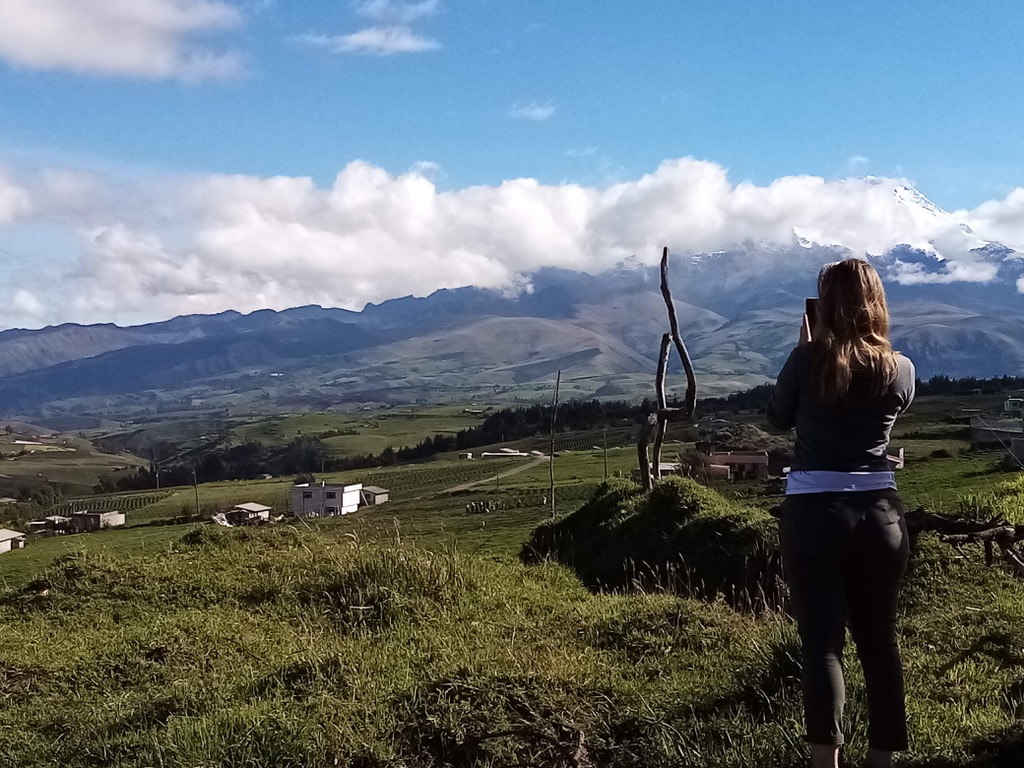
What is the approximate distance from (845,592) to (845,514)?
0.35 metres

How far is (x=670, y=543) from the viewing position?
9.71 m

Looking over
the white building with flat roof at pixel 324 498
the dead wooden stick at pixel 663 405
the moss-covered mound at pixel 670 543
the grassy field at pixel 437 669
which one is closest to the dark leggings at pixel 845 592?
the grassy field at pixel 437 669

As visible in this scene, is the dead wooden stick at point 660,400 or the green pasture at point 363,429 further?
the green pasture at point 363,429

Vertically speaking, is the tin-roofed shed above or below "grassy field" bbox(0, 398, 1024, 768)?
below

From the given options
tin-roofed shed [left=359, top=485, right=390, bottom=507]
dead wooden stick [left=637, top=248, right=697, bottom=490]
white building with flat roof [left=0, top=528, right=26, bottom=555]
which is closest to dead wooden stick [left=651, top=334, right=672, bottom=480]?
dead wooden stick [left=637, top=248, right=697, bottom=490]

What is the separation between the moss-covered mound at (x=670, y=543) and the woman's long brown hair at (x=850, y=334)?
3585mm

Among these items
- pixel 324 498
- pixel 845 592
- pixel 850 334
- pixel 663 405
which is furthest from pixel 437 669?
pixel 324 498

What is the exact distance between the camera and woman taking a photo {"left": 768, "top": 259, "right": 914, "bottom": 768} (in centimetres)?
389

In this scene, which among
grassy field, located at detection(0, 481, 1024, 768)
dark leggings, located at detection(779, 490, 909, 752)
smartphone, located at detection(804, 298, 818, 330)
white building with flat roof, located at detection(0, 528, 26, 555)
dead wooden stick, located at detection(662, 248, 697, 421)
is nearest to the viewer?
dark leggings, located at detection(779, 490, 909, 752)

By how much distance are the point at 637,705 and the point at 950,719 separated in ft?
4.82

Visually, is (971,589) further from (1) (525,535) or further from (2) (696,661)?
(1) (525,535)

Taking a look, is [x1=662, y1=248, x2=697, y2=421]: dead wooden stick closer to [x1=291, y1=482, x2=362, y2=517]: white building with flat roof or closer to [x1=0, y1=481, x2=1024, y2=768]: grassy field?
[x1=0, y1=481, x2=1024, y2=768]: grassy field

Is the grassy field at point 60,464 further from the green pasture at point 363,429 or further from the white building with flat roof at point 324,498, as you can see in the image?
the white building with flat roof at point 324,498

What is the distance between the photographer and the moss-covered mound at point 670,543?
28.1 feet
